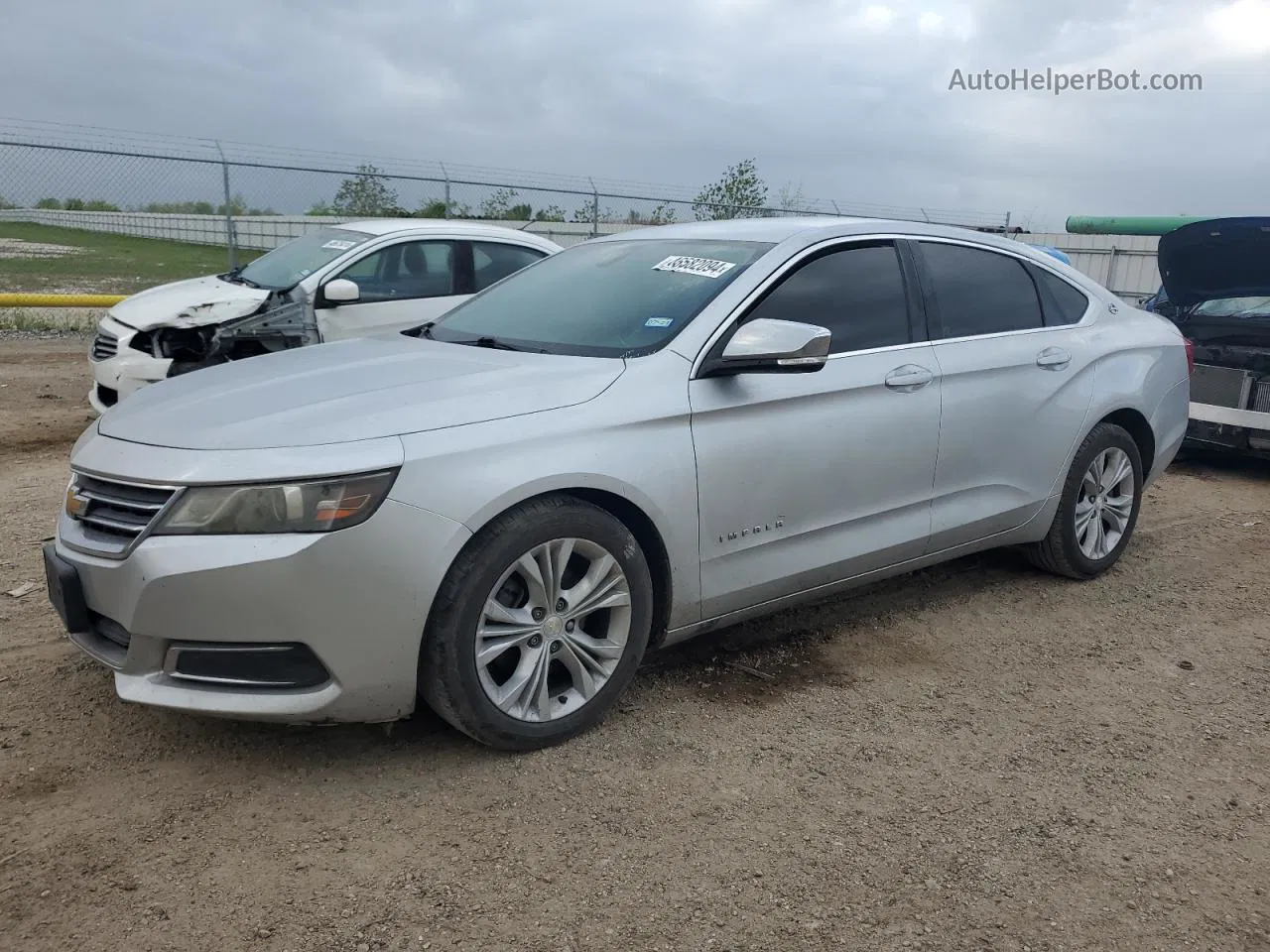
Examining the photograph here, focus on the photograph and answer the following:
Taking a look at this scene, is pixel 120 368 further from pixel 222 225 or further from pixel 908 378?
pixel 222 225

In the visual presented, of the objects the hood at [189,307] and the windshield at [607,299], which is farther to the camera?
the hood at [189,307]

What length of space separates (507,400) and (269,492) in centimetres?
73

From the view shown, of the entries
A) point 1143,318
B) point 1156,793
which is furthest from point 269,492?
point 1143,318

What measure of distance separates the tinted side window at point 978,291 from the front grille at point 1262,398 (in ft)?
11.1

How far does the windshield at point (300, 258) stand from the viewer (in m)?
8.17

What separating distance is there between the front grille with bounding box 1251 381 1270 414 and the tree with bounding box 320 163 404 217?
38.1ft

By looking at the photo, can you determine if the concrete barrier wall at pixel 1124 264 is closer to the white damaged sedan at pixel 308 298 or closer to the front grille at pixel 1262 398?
the front grille at pixel 1262 398

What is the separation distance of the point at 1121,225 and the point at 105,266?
753 inches

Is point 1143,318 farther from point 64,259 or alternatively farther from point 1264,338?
point 64,259

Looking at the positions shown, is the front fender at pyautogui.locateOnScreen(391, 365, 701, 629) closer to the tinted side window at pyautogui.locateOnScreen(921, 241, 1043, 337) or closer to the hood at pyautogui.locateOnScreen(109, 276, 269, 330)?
the tinted side window at pyautogui.locateOnScreen(921, 241, 1043, 337)

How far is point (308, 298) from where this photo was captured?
7.81 metres

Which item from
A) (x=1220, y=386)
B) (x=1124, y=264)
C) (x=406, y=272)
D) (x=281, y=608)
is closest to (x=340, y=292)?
(x=406, y=272)

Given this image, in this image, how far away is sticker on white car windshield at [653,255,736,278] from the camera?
12.9ft

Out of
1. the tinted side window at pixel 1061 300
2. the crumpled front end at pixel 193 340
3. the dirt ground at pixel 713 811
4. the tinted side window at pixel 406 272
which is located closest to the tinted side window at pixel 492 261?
the tinted side window at pixel 406 272
